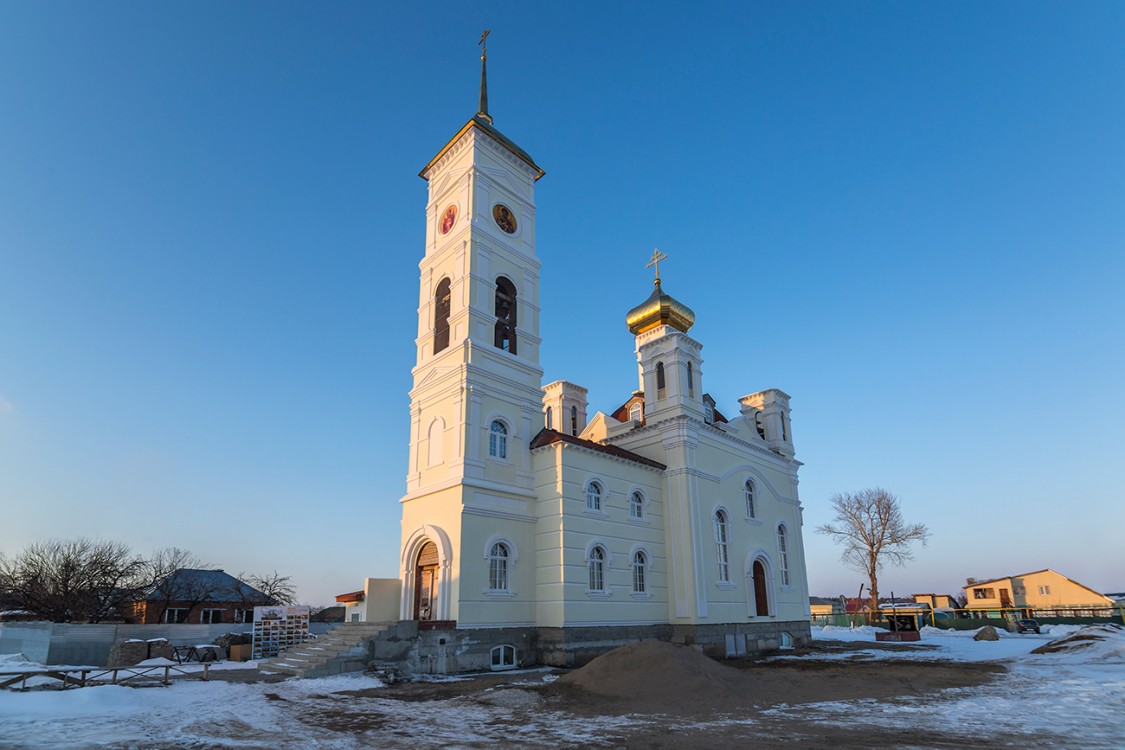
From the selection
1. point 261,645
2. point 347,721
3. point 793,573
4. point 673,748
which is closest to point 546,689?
point 347,721

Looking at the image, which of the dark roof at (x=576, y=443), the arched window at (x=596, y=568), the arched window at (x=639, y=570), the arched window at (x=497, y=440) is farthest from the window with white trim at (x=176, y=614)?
the arched window at (x=639, y=570)

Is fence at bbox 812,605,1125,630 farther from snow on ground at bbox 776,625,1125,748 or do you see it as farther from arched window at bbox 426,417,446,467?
arched window at bbox 426,417,446,467

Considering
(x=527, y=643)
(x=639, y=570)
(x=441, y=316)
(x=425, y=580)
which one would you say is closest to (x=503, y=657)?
(x=527, y=643)

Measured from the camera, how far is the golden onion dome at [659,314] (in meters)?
30.0

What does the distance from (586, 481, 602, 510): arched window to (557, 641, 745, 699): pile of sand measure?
6.83m

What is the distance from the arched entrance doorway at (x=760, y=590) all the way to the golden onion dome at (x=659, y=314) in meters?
10.8

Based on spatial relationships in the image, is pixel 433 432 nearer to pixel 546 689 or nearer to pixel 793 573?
pixel 546 689

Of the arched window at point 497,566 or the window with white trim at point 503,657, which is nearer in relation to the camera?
the window with white trim at point 503,657

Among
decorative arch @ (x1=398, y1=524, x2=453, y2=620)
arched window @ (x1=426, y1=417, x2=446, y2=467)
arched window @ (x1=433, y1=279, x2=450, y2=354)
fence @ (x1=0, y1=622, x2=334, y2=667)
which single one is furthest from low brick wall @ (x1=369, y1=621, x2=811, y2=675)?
fence @ (x1=0, y1=622, x2=334, y2=667)

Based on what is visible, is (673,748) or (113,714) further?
(113,714)

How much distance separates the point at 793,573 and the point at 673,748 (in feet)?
77.6

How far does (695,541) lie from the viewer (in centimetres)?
2481

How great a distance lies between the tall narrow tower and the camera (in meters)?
20.6

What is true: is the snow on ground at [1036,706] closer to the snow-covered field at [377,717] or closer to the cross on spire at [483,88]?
the snow-covered field at [377,717]
